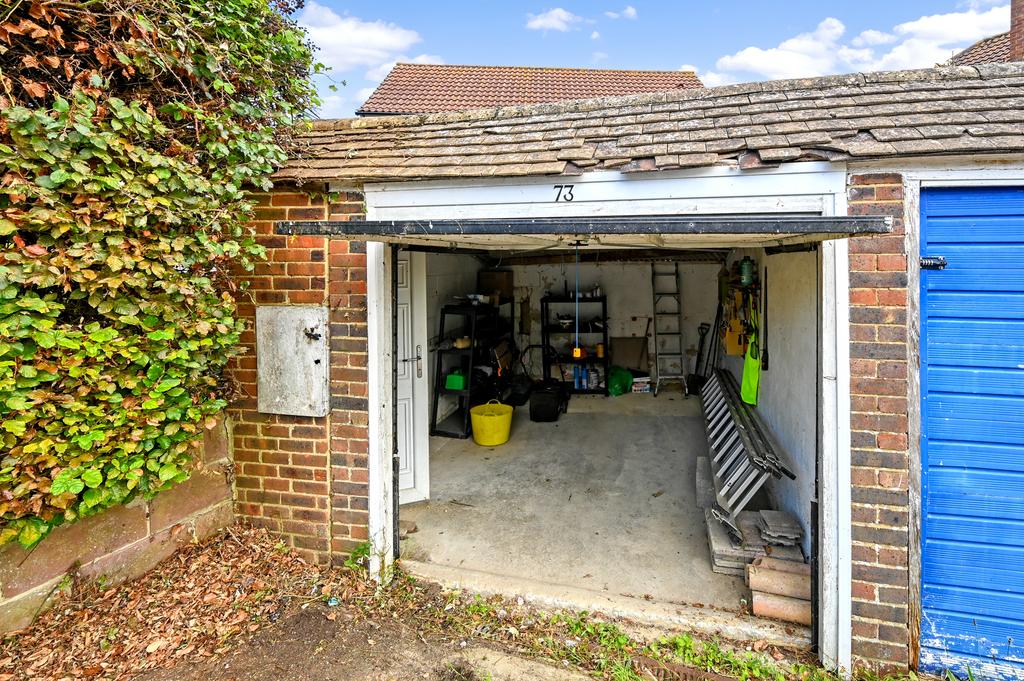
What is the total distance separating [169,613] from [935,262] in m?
5.09

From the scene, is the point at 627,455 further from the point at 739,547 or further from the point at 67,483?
the point at 67,483

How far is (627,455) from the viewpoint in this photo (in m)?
6.45

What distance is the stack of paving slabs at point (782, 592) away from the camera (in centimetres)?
326

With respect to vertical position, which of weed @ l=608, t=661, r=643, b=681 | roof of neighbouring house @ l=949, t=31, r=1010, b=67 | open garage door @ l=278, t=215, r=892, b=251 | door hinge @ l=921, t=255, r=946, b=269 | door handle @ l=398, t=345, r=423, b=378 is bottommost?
weed @ l=608, t=661, r=643, b=681

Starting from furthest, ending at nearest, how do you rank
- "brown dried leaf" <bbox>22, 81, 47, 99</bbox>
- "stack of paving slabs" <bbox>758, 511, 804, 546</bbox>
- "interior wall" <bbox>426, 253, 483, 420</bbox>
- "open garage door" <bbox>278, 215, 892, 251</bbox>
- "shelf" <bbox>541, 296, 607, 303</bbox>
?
"shelf" <bbox>541, 296, 607, 303</bbox> → "interior wall" <bbox>426, 253, 483, 420</bbox> → "stack of paving slabs" <bbox>758, 511, 804, 546</bbox> → "brown dried leaf" <bbox>22, 81, 47, 99</bbox> → "open garage door" <bbox>278, 215, 892, 251</bbox>

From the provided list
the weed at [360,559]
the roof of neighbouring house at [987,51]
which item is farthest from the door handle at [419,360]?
the roof of neighbouring house at [987,51]

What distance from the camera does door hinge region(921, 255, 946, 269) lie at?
113 inches

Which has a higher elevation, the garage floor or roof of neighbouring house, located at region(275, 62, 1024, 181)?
Result: roof of neighbouring house, located at region(275, 62, 1024, 181)

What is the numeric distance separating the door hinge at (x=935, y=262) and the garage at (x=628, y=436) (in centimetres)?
47

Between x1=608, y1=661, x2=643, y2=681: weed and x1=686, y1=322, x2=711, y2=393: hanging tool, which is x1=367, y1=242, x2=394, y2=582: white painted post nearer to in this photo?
x1=608, y1=661, x2=643, y2=681: weed

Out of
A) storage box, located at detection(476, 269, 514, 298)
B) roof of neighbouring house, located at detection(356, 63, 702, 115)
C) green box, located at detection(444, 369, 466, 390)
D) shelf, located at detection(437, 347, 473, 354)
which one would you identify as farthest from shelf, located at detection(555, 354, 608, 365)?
roof of neighbouring house, located at detection(356, 63, 702, 115)

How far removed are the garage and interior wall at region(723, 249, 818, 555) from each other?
0.03 metres

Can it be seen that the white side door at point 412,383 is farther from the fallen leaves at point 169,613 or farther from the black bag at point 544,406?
the black bag at point 544,406

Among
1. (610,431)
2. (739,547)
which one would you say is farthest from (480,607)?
(610,431)
